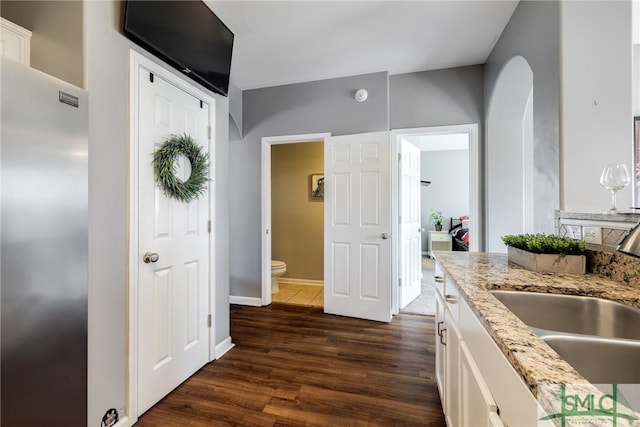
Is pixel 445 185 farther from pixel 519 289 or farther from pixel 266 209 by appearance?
pixel 519 289

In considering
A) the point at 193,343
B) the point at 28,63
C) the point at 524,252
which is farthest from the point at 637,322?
the point at 28,63

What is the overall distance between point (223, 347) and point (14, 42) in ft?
7.18

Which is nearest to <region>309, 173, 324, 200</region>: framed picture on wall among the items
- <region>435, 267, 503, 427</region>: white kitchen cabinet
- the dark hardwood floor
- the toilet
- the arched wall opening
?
the toilet

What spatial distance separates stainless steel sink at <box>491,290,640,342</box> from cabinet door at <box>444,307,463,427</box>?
10.1 inches

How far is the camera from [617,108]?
144 centimetres

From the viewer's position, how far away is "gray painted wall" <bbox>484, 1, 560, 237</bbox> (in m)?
1.54

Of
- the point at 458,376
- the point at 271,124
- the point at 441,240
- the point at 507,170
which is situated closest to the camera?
the point at 458,376

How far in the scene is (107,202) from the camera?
54.1 inches

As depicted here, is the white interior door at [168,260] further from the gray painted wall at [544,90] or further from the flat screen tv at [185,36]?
the gray painted wall at [544,90]

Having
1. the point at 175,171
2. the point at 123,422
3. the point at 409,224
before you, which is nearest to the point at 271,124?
the point at 175,171

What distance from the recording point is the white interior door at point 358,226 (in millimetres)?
2900

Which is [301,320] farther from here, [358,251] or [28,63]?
[28,63]

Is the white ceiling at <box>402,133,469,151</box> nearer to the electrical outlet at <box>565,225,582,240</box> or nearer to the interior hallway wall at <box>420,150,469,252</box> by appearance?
the interior hallway wall at <box>420,150,469,252</box>

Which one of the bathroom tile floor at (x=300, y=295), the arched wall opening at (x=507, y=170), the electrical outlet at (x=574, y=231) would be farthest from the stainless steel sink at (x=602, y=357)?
the bathroom tile floor at (x=300, y=295)
